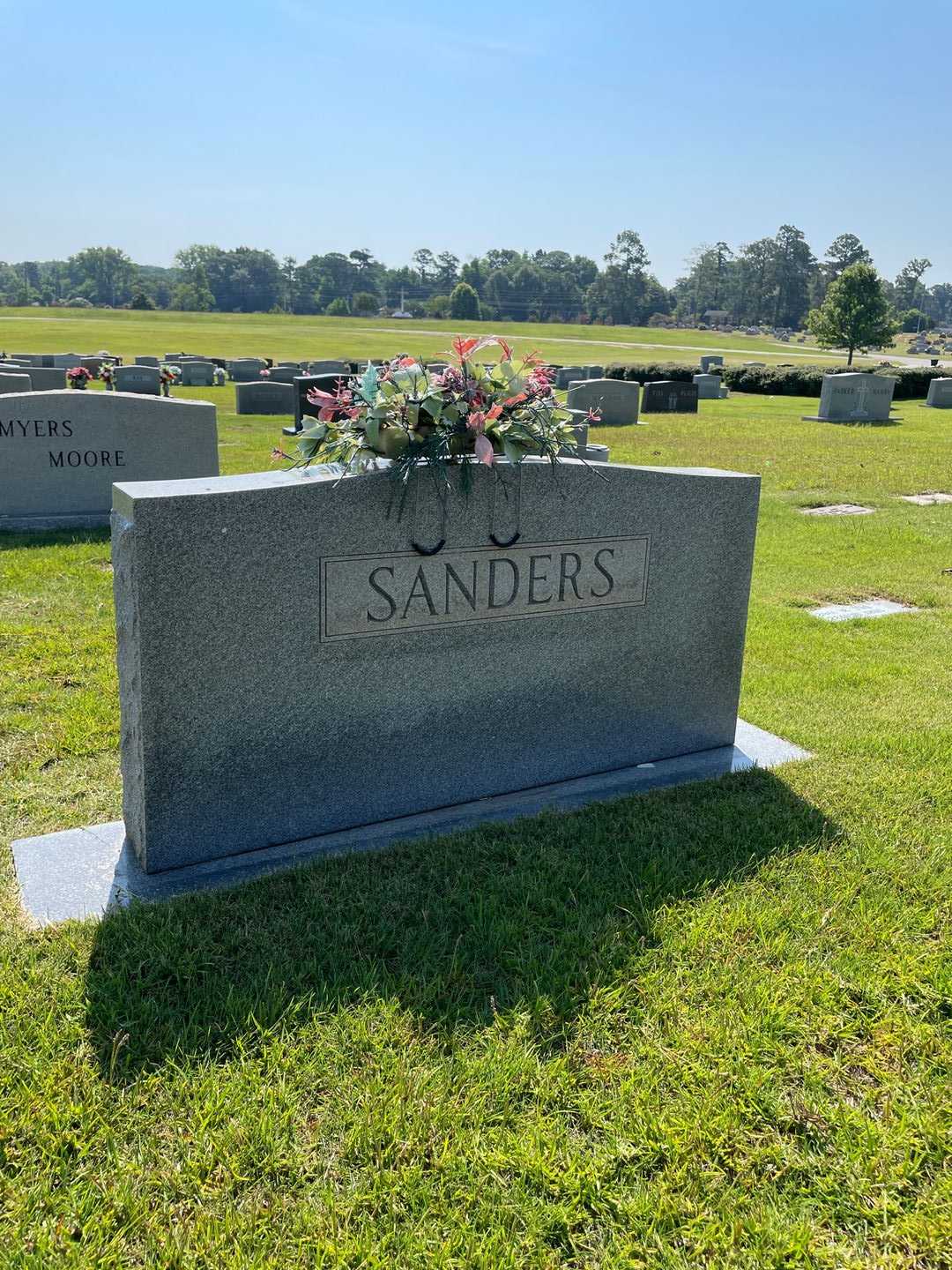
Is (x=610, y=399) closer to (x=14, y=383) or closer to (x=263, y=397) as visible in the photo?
(x=263, y=397)

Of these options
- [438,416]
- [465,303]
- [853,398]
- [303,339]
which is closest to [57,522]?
[438,416]

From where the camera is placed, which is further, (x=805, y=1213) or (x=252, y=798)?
(x=252, y=798)

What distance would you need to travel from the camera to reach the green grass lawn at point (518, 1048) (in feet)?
6.68

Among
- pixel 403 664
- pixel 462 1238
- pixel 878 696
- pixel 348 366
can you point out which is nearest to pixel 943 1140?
pixel 462 1238

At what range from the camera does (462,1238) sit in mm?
1992

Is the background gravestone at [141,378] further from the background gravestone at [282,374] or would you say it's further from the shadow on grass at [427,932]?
the shadow on grass at [427,932]

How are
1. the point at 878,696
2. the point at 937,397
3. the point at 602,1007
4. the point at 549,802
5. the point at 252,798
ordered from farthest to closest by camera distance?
the point at 937,397 < the point at 878,696 < the point at 549,802 < the point at 252,798 < the point at 602,1007

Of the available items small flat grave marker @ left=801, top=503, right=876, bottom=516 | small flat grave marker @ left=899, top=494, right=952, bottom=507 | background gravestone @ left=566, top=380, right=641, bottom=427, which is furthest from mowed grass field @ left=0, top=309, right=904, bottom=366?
small flat grave marker @ left=801, top=503, right=876, bottom=516

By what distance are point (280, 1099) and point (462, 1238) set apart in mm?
560

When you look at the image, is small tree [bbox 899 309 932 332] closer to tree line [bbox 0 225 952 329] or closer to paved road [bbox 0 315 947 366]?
tree line [bbox 0 225 952 329]

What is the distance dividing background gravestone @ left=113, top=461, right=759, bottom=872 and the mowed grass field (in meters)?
26.4

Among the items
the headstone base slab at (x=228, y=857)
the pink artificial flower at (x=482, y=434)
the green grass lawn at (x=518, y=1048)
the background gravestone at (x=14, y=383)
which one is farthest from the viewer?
the background gravestone at (x=14, y=383)

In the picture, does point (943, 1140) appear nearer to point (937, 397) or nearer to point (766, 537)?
point (766, 537)

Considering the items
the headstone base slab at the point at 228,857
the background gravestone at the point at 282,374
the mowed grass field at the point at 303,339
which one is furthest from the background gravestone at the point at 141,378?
the headstone base slab at the point at 228,857
